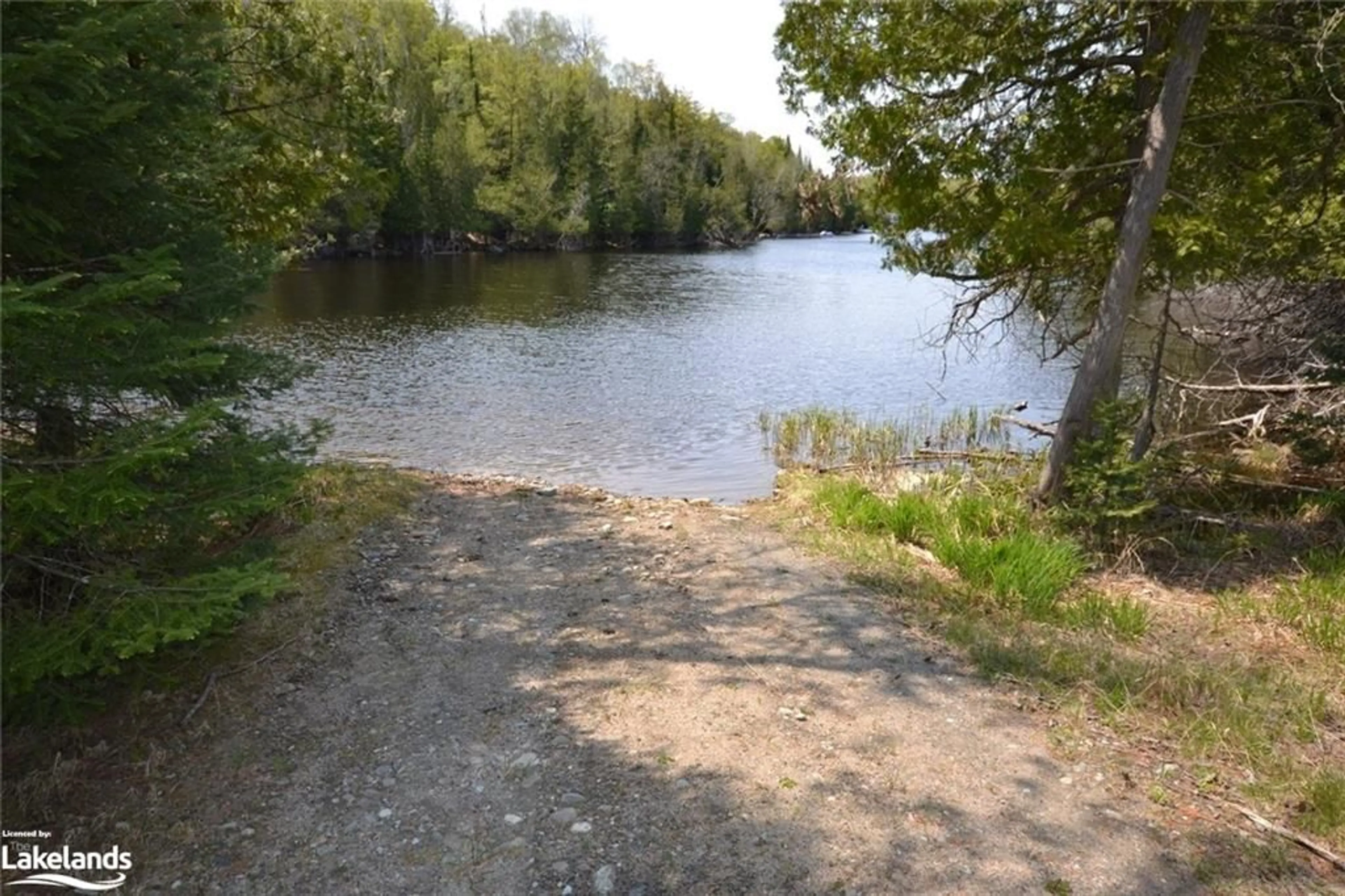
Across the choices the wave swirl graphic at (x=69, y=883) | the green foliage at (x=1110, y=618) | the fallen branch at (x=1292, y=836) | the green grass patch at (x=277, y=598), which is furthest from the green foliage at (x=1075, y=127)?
the wave swirl graphic at (x=69, y=883)

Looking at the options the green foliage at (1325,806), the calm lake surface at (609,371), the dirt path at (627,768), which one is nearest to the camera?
the dirt path at (627,768)

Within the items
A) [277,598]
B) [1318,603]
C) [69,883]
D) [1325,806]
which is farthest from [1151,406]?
[69,883]

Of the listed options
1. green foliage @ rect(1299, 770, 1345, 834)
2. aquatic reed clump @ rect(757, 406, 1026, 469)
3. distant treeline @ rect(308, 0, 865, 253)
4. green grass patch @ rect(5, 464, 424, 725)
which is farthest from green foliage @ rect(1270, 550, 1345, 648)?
distant treeline @ rect(308, 0, 865, 253)

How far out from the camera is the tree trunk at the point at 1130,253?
6.88 metres

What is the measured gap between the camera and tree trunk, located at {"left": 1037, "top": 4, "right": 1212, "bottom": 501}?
22.6ft

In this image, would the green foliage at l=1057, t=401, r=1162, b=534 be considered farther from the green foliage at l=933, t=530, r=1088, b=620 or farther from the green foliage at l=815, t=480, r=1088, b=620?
the green foliage at l=933, t=530, r=1088, b=620

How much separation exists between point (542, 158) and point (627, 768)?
205 ft

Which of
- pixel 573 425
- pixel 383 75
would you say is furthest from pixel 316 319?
pixel 383 75

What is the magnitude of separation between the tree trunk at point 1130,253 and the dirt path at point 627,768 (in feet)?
11.7

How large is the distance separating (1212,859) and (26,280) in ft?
18.9

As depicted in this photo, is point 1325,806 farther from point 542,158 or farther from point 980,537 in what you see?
point 542,158

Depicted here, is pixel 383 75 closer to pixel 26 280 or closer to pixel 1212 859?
pixel 26 280

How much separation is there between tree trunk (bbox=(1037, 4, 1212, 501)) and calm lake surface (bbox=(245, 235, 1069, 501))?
2.96 m

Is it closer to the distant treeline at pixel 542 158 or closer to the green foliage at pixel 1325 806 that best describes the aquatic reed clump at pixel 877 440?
the green foliage at pixel 1325 806
